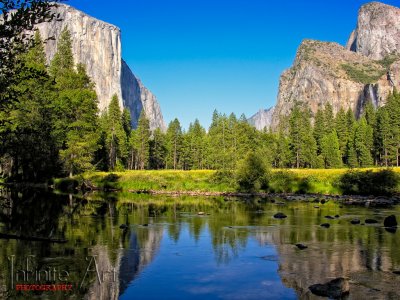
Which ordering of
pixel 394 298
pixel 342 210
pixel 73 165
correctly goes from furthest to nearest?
pixel 73 165 < pixel 342 210 < pixel 394 298

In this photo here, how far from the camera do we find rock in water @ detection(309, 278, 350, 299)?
38.1 ft

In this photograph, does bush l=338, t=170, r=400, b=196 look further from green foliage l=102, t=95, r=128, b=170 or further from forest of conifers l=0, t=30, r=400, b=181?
green foliage l=102, t=95, r=128, b=170

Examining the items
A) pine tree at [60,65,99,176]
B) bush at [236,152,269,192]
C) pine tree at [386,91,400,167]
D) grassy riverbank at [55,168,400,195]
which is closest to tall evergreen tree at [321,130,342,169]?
pine tree at [386,91,400,167]

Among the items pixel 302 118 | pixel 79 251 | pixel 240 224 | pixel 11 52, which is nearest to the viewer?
pixel 11 52

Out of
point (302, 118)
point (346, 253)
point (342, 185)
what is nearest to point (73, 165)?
point (342, 185)

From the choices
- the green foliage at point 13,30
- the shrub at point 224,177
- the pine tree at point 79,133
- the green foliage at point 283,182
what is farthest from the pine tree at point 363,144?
the green foliage at point 13,30

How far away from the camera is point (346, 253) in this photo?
56.9ft

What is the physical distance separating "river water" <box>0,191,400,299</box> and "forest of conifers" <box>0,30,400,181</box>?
28.7 meters

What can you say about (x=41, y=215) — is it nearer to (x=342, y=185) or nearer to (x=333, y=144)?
(x=342, y=185)

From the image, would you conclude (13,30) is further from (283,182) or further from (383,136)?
(383,136)

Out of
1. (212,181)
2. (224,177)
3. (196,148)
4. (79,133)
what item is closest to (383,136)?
(196,148)

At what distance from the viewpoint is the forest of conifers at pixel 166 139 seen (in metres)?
55.5

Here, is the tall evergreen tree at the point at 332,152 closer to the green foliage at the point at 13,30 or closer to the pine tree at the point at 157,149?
the pine tree at the point at 157,149

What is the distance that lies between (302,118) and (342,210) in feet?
305
